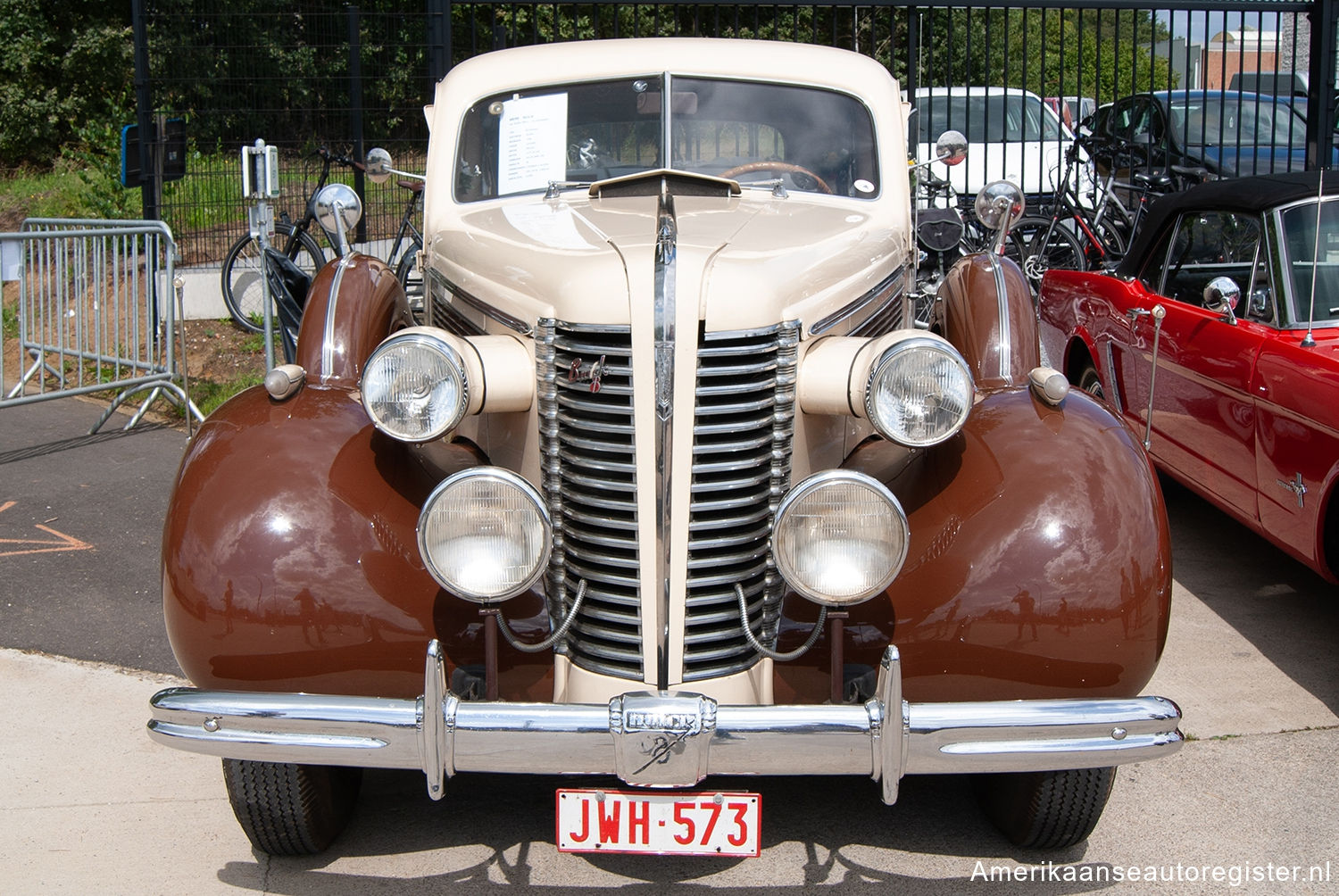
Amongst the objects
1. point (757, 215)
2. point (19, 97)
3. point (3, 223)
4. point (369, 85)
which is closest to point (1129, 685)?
point (757, 215)

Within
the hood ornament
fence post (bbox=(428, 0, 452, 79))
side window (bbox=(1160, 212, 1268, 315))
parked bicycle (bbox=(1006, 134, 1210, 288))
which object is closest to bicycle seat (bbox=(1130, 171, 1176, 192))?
parked bicycle (bbox=(1006, 134, 1210, 288))

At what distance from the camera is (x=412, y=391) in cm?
307

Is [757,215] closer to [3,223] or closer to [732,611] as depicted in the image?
[732,611]

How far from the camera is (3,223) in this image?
15547 mm

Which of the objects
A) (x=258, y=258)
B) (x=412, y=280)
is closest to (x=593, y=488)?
(x=412, y=280)

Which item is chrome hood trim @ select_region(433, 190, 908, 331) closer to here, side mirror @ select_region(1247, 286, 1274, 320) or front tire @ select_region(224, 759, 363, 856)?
front tire @ select_region(224, 759, 363, 856)

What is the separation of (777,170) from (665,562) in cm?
180

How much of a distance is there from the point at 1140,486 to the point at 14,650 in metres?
3.99

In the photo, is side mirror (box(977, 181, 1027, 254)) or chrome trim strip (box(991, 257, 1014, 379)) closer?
chrome trim strip (box(991, 257, 1014, 379))

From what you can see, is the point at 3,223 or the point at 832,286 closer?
the point at 832,286

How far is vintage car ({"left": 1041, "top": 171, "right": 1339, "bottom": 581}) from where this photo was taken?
4.64 metres

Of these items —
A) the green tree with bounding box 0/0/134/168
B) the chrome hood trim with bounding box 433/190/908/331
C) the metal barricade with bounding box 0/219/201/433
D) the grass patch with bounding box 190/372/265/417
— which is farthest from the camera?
the green tree with bounding box 0/0/134/168

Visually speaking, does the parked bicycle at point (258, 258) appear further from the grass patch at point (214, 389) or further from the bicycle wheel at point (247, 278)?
the grass patch at point (214, 389)

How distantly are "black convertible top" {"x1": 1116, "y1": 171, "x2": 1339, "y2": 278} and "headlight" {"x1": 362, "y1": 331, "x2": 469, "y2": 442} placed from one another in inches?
148
